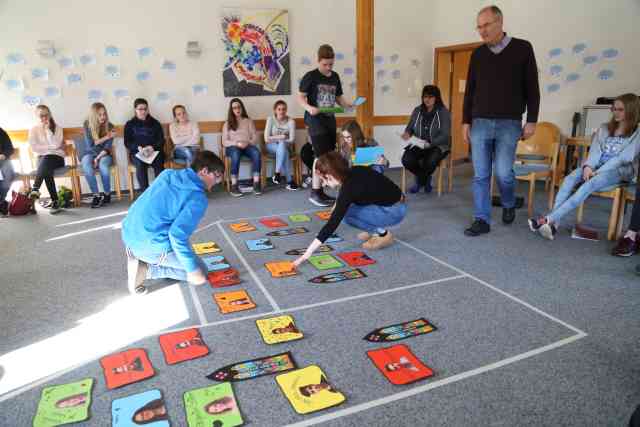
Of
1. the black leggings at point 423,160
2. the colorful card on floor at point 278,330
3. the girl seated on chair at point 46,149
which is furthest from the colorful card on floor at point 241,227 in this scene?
the girl seated on chair at point 46,149

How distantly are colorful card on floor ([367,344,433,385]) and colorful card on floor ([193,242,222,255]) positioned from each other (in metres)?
1.75

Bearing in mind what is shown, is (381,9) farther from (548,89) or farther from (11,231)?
(11,231)

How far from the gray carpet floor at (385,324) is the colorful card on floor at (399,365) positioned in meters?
0.04

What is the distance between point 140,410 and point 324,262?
5.45 ft

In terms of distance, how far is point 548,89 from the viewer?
18.4 ft

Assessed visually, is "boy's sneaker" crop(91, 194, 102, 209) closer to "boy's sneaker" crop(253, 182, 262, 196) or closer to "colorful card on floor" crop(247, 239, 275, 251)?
"boy's sneaker" crop(253, 182, 262, 196)

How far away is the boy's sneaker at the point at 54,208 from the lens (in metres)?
4.86

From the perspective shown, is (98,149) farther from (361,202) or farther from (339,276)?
(339,276)

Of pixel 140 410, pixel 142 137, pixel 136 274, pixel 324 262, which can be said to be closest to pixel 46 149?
pixel 142 137

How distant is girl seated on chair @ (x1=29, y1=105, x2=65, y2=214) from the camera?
505cm

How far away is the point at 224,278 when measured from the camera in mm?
2893

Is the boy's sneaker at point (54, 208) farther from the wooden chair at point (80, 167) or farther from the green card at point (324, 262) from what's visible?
the green card at point (324, 262)

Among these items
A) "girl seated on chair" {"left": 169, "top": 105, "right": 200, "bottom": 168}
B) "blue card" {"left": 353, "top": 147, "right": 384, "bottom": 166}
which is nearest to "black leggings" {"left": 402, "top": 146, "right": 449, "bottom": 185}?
"blue card" {"left": 353, "top": 147, "right": 384, "bottom": 166}

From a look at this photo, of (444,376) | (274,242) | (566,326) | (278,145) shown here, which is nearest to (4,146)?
(278,145)
